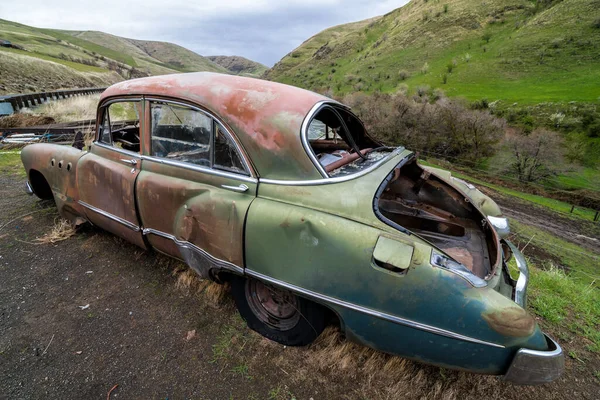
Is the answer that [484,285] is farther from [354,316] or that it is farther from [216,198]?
[216,198]

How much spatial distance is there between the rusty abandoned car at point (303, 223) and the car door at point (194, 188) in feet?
0.04

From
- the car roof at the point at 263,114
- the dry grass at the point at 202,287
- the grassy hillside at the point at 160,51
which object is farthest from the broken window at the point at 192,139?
the grassy hillside at the point at 160,51

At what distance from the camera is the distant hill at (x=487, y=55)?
2386cm

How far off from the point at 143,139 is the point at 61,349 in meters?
1.79

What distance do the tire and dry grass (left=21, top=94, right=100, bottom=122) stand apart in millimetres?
13259

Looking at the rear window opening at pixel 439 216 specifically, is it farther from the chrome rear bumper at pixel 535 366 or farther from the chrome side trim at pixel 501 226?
the chrome rear bumper at pixel 535 366

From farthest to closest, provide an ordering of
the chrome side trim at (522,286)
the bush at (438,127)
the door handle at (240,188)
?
1. the bush at (438,127)
2. the door handle at (240,188)
3. the chrome side trim at (522,286)

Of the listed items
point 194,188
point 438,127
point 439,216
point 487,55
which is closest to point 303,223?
point 194,188

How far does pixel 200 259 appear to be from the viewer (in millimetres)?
2254

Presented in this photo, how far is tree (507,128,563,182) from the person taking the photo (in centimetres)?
1655

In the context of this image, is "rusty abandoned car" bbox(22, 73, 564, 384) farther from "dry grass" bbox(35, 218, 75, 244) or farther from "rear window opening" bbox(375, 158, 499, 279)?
"dry grass" bbox(35, 218, 75, 244)

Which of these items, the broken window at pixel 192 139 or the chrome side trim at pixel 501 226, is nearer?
the broken window at pixel 192 139

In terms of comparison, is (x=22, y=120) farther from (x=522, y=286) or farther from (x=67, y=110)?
→ (x=522, y=286)

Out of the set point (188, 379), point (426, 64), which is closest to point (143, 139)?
point (188, 379)
